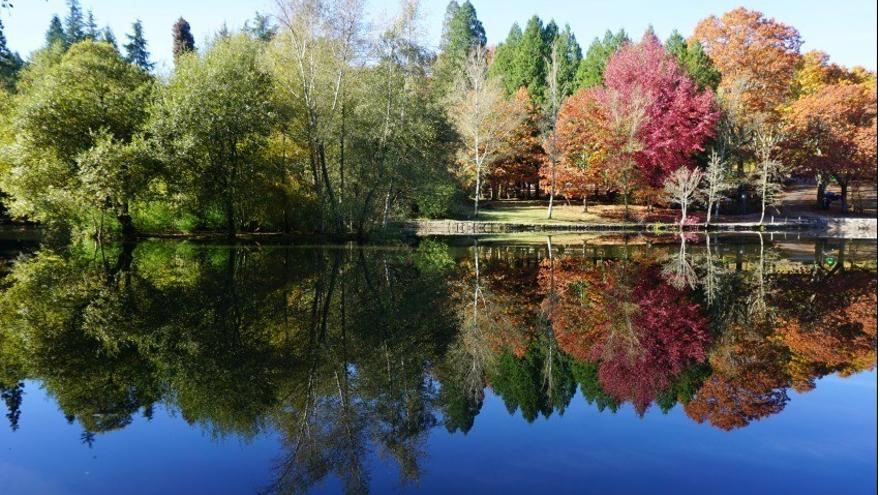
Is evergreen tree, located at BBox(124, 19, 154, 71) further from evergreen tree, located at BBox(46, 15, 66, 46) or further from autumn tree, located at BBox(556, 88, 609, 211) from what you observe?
autumn tree, located at BBox(556, 88, 609, 211)

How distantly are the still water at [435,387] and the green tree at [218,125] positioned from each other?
36.0ft

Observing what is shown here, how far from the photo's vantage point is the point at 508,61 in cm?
5294

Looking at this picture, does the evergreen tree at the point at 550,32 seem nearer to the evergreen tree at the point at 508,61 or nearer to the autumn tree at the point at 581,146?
the evergreen tree at the point at 508,61

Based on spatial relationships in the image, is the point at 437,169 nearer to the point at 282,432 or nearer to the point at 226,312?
the point at 226,312

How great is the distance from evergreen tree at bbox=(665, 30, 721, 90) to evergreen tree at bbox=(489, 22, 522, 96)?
40.9ft

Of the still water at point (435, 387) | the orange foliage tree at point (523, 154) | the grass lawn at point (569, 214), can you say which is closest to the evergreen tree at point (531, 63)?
the orange foliage tree at point (523, 154)

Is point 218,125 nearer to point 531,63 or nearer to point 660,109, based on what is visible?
point 660,109

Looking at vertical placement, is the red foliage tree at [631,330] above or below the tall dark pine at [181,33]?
below

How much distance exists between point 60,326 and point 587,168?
113ft

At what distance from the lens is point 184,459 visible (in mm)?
5137

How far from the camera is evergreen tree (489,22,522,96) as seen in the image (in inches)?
1990

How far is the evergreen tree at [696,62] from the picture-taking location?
145ft

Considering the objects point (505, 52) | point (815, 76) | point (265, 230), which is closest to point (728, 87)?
point (815, 76)

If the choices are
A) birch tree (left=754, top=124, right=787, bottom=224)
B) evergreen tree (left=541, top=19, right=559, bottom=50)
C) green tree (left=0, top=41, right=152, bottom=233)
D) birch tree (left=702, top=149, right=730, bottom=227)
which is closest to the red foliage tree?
green tree (left=0, top=41, right=152, bottom=233)
